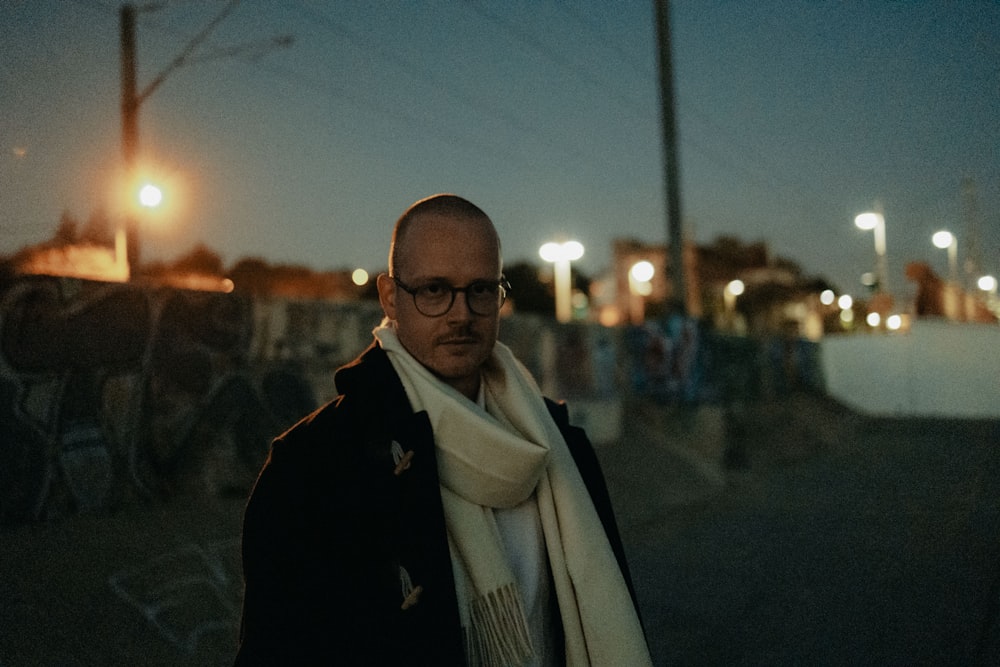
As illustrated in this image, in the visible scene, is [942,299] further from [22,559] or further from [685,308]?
[22,559]

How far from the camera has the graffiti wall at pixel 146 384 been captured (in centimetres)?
516

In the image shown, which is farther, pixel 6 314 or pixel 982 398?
pixel 982 398

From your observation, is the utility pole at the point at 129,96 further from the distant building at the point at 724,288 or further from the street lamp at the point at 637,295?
the distant building at the point at 724,288

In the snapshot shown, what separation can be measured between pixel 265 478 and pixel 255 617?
0.28 m

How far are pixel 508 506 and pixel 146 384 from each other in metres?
4.96

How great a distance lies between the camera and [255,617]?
5.53ft

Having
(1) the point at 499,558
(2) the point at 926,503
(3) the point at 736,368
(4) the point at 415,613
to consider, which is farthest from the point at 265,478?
(3) the point at 736,368

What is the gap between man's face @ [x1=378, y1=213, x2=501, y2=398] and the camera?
1949 mm

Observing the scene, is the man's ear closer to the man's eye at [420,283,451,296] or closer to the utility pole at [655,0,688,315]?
the man's eye at [420,283,451,296]

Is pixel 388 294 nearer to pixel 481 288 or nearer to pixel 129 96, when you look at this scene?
pixel 481 288

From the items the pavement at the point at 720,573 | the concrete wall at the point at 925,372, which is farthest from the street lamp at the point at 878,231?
the pavement at the point at 720,573

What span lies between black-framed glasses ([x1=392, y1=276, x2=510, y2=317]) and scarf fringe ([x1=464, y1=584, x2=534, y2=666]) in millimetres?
652

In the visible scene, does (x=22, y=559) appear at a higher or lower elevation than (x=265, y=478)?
lower

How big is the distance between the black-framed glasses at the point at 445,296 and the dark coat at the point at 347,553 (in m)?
0.31
